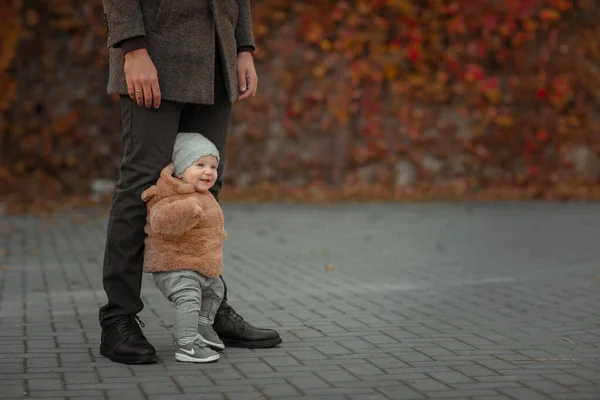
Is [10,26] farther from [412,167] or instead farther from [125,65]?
[125,65]

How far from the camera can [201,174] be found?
4652 mm

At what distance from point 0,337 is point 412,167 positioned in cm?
838

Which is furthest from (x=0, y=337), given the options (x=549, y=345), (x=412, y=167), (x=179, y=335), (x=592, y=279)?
(x=412, y=167)

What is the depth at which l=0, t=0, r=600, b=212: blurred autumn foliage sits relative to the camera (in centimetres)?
1256

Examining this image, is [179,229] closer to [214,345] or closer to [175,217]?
[175,217]

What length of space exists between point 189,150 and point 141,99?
0.92ft

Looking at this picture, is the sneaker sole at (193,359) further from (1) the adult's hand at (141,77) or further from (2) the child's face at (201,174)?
(1) the adult's hand at (141,77)

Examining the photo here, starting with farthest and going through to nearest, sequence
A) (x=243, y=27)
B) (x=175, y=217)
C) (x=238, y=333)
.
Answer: (x=243, y=27) → (x=238, y=333) → (x=175, y=217)

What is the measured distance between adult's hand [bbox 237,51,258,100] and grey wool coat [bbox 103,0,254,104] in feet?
0.87

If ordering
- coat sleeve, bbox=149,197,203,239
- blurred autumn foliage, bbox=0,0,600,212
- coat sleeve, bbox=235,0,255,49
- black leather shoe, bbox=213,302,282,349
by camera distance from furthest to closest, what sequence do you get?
1. blurred autumn foliage, bbox=0,0,600,212
2. coat sleeve, bbox=235,0,255,49
3. black leather shoe, bbox=213,302,282,349
4. coat sleeve, bbox=149,197,203,239

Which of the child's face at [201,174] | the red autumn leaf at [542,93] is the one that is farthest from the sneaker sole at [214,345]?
the red autumn leaf at [542,93]

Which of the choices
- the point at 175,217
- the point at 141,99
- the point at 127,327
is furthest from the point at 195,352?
the point at 141,99

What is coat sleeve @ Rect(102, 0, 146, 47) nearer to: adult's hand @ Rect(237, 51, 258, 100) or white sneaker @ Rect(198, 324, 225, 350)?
adult's hand @ Rect(237, 51, 258, 100)

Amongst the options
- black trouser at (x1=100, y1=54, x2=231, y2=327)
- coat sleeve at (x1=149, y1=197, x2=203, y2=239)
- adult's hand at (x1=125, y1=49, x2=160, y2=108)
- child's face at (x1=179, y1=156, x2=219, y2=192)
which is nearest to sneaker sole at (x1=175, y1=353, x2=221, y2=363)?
black trouser at (x1=100, y1=54, x2=231, y2=327)
